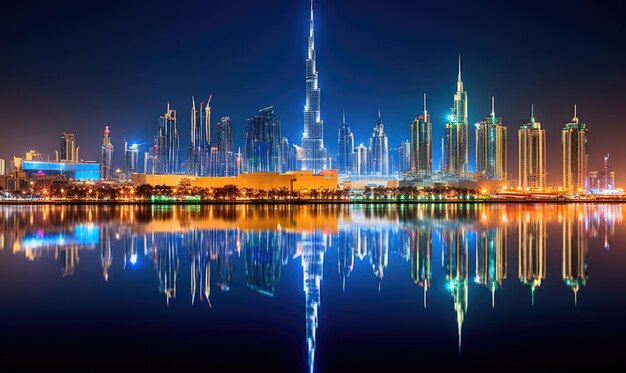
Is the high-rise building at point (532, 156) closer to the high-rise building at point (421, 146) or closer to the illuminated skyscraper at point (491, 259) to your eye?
the high-rise building at point (421, 146)

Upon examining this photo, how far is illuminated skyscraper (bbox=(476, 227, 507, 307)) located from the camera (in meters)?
10.0

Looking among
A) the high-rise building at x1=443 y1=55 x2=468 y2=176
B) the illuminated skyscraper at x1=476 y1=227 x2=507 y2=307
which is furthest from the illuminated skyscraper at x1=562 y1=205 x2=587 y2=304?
the high-rise building at x1=443 y1=55 x2=468 y2=176

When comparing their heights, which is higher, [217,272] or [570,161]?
[570,161]

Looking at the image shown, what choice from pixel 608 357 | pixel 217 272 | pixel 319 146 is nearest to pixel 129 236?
pixel 217 272

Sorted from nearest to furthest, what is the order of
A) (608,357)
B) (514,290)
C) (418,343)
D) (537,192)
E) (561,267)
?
1. (608,357)
2. (418,343)
3. (514,290)
4. (561,267)
5. (537,192)

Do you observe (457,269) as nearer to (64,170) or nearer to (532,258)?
(532,258)

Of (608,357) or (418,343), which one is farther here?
(418,343)

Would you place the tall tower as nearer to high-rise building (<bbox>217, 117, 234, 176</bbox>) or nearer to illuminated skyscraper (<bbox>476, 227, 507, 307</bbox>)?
high-rise building (<bbox>217, 117, 234, 176</bbox>)

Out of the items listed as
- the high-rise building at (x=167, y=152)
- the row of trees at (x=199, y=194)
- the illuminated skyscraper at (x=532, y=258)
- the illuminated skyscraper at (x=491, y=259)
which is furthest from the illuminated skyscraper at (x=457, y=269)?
the high-rise building at (x=167, y=152)

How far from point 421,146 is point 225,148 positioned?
4264 centimetres

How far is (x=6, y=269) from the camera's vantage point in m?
11.7

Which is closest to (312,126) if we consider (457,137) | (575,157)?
(457,137)

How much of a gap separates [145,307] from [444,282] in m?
5.58

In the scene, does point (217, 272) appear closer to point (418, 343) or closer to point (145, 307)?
point (145, 307)
